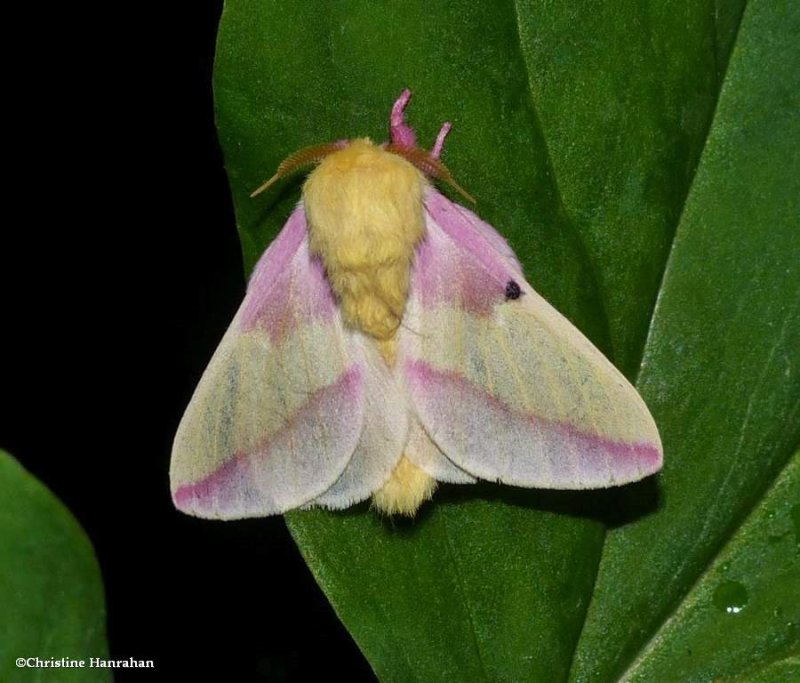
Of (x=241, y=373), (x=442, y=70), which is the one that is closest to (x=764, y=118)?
(x=442, y=70)

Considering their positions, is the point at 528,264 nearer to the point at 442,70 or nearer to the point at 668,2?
the point at 442,70

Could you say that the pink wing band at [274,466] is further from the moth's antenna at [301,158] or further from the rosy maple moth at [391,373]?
the moth's antenna at [301,158]

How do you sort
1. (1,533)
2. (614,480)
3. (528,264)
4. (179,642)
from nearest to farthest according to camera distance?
1. (1,533)
2. (614,480)
3. (528,264)
4. (179,642)

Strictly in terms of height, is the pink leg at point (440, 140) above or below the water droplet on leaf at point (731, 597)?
above

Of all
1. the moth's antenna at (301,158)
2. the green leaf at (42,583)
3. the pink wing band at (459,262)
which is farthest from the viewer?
the pink wing band at (459,262)

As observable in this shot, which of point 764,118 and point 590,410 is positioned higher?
point 764,118

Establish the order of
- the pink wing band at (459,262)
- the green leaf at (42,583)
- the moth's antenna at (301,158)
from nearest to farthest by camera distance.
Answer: the green leaf at (42,583)
the moth's antenna at (301,158)
the pink wing band at (459,262)

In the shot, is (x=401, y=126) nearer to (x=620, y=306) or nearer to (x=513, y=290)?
(x=513, y=290)

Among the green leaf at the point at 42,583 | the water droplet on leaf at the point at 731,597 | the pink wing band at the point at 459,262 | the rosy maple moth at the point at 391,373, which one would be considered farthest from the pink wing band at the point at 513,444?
the green leaf at the point at 42,583

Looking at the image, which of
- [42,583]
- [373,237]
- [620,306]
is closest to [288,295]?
[373,237]
